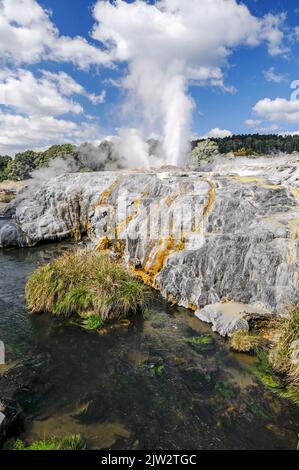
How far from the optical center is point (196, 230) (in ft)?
58.9

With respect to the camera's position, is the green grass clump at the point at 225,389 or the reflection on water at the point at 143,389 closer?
the reflection on water at the point at 143,389

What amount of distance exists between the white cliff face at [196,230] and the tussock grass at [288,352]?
6.20ft

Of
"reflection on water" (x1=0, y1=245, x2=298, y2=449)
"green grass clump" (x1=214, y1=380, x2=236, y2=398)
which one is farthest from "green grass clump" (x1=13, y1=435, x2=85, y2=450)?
"green grass clump" (x1=214, y1=380, x2=236, y2=398)

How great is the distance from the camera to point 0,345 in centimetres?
1166

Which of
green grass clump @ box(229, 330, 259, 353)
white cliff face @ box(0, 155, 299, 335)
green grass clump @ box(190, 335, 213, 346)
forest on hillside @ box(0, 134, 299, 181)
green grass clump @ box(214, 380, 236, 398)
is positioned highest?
forest on hillside @ box(0, 134, 299, 181)

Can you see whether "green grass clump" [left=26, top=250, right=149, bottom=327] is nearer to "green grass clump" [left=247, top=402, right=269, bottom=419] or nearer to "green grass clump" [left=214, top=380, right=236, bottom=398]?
"green grass clump" [left=214, top=380, right=236, bottom=398]

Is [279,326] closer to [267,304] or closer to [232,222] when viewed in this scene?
[267,304]

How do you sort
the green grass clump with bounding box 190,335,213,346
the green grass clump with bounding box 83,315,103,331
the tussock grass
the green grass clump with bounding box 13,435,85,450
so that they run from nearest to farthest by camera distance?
the green grass clump with bounding box 13,435,85,450 < the tussock grass < the green grass clump with bounding box 190,335,213,346 < the green grass clump with bounding box 83,315,103,331

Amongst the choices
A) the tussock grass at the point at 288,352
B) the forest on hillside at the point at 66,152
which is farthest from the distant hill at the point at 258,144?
the tussock grass at the point at 288,352

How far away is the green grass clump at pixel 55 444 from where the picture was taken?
717 cm

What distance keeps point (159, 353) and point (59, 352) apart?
11.9 ft

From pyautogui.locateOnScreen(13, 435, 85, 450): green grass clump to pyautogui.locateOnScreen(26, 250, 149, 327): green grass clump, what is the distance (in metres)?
5.73

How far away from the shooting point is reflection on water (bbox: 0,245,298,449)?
806 centimetres

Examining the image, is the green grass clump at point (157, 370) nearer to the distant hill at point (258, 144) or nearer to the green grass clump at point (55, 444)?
the green grass clump at point (55, 444)
